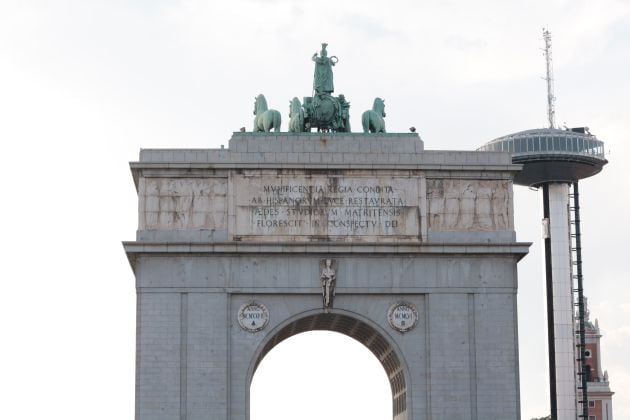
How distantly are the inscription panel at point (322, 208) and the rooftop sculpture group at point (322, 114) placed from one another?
290cm

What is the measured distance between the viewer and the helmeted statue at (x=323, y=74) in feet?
210

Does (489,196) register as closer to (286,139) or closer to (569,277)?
(286,139)

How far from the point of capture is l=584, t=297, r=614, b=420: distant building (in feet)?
464

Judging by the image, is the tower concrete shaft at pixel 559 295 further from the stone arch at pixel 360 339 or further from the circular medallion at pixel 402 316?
the circular medallion at pixel 402 316

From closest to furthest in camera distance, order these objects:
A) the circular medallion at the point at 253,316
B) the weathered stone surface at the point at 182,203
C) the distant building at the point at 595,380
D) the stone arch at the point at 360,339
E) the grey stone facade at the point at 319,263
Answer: the grey stone facade at the point at 319,263, the circular medallion at the point at 253,316, the stone arch at the point at 360,339, the weathered stone surface at the point at 182,203, the distant building at the point at 595,380

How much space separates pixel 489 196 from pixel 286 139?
28.6 feet

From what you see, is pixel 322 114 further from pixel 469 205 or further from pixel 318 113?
pixel 469 205

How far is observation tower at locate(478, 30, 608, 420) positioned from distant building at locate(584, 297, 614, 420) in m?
6.62

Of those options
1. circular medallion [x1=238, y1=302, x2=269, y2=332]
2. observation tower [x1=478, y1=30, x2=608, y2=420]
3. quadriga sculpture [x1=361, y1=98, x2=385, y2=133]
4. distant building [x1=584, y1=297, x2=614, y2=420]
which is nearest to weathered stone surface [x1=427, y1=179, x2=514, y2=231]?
quadriga sculpture [x1=361, y1=98, x2=385, y2=133]

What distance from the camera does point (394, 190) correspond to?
61.6m

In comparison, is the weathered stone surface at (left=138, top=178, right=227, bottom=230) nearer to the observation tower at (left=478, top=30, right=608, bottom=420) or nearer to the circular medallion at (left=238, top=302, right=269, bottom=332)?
the circular medallion at (left=238, top=302, right=269, bottom=332)

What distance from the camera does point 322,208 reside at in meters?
61.2

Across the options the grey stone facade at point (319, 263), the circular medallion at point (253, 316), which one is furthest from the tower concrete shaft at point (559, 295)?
the circular medallion at point (253, 316)

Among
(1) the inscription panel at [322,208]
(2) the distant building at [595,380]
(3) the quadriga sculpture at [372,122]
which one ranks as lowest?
(2) the distant building at [595,380]
